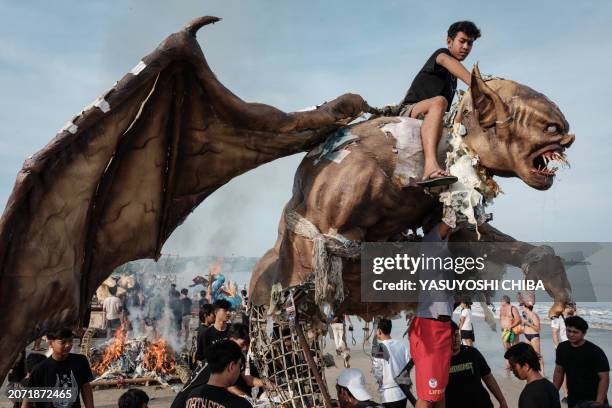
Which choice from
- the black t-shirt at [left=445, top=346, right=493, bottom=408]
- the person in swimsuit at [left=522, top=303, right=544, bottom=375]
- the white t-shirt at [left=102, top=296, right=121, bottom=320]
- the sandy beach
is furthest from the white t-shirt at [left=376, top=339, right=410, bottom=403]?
the white t-shirt at [left=102, top=296, right=121, bottom=320]

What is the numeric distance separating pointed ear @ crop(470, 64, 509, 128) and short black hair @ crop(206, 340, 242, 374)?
2.08 m

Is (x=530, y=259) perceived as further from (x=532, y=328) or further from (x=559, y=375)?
(x=532, y=328)

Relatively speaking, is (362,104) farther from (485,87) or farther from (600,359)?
(600,359)

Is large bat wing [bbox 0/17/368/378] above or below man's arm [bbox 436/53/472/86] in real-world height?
below

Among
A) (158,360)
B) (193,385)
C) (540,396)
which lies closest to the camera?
(193,385)

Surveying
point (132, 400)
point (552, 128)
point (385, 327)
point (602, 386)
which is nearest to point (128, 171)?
point (132, 400)

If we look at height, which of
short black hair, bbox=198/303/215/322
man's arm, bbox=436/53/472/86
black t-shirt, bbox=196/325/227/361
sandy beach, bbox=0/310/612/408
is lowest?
sandy beach, bbox=0/310/612/408

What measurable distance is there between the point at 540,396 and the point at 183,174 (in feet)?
11.0

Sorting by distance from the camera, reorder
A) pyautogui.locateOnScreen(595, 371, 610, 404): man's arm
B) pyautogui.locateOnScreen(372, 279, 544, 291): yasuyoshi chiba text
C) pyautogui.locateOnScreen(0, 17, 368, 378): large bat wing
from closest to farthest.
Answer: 1. pyautogui.locateOnScreen(0, 17, 368, 378): large bat wing
2. pyautogui.locateOnScreen(372, 279, 544, 291): yasuyoshi chiba text
3. pyautogui.locateOnScreen(595, 371, 610, 404): man's arm

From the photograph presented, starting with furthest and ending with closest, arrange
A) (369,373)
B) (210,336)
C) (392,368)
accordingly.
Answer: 1. (369,373)
2. (210,336)
3. (392,368)

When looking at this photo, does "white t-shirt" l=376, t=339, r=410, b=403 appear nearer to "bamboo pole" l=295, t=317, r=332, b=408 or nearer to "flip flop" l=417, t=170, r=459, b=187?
"bamboo pole" l=295, t=317, r=332, b=408

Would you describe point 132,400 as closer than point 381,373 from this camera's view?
Yes

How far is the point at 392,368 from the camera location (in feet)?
20.8

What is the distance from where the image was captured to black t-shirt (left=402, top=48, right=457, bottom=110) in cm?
399
